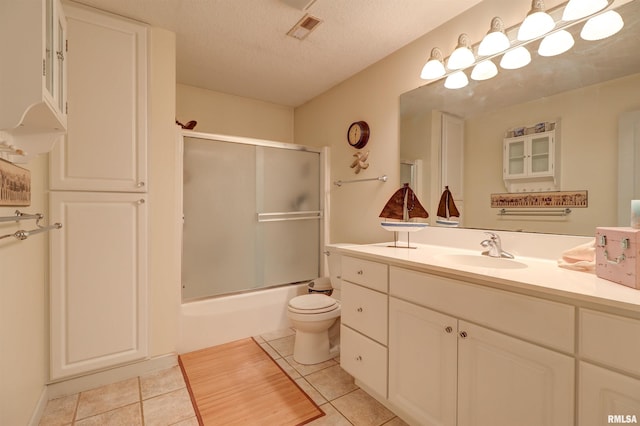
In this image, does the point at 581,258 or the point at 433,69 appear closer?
the point at 581,258

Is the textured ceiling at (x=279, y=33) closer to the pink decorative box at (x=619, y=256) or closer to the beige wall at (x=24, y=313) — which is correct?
the beige wall at (x=24, y=313)

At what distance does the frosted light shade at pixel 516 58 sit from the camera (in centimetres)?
146

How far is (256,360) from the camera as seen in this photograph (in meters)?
2.06

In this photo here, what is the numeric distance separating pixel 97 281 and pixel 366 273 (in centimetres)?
163

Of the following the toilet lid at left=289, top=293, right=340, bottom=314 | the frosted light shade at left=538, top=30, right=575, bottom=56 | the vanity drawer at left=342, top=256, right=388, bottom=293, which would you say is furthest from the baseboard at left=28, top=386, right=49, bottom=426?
the frosted light shade at left=538, top=30, right=575, bottom=56

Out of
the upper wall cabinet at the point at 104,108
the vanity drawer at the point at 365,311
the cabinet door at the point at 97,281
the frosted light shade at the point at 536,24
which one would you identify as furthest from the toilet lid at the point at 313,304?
the frosted light shade at the point at 536,24

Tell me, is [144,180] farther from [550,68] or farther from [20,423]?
[550,68]

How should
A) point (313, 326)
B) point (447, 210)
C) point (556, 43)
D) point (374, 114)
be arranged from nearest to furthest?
point (556, 43) < point (447, 210) < point (313, 326) < point (374, 114)

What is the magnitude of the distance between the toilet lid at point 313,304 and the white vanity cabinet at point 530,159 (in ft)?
4.45

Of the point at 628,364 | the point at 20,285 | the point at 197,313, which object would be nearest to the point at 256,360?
the point at 197,313

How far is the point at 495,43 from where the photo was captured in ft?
4.88

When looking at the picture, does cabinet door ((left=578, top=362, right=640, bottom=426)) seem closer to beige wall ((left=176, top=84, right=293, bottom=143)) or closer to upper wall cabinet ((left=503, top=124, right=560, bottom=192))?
upper wall cabinet ((left=503, top=124, right=560, bottom=192))

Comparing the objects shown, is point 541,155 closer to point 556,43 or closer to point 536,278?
point 556,43

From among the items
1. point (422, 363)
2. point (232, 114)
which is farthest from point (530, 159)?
point (232, 114)
